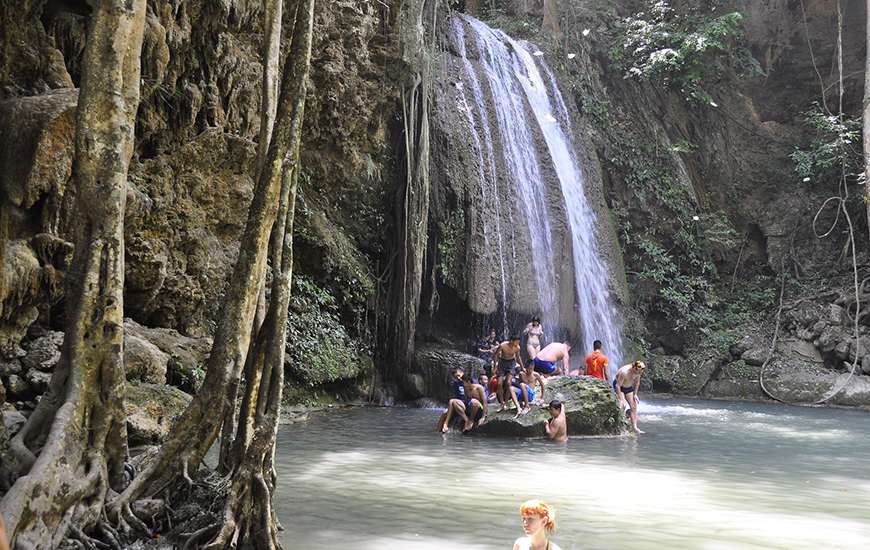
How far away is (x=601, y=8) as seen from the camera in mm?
25141

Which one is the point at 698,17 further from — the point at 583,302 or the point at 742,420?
the point at 742,420

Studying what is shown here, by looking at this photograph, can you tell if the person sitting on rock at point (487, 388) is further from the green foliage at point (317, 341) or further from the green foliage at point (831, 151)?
the green foliage at point (831, 151)

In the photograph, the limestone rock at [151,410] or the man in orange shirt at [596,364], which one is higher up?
the man in orange shirt at [596,364]

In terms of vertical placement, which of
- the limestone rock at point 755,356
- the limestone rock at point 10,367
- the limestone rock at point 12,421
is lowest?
the limestone rock at point 12,421

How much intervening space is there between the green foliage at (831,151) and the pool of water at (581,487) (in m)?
10.6

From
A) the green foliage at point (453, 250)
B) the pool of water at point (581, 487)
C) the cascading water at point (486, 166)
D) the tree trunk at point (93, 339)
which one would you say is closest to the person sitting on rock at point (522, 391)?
the pool of water at point (581, 487)

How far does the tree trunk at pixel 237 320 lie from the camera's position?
6.05 meters

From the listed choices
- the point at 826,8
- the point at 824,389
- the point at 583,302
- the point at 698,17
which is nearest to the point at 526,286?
the point at 583,302

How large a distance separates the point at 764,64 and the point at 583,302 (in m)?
10.5

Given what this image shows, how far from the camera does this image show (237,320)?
6445 mm

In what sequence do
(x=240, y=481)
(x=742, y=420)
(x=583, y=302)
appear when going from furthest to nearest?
1. (x=583, y=302)
2. (x=742, y=420)
3. (x=240, y=481)

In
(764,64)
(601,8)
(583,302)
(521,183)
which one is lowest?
(583,302)

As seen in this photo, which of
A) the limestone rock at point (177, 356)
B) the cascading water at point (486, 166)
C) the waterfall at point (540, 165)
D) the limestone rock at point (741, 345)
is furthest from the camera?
the limestone rock at point (741, 345)

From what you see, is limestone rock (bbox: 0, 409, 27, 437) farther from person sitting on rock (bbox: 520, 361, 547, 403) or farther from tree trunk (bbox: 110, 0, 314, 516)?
person sitting on rock (bbox: 520, 361, 547, 403)
